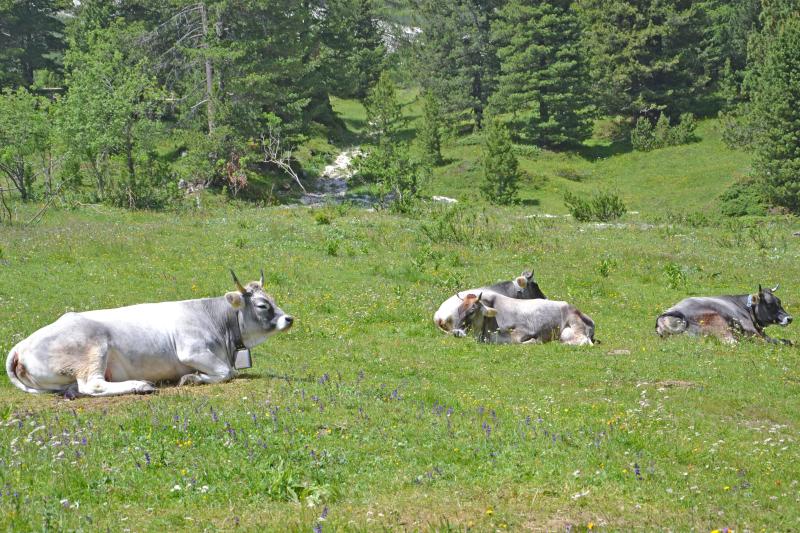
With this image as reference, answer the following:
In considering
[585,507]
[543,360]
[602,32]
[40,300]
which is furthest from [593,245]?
[602,32]

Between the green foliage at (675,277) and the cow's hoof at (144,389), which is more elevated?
the cow's hoof at (144,389)

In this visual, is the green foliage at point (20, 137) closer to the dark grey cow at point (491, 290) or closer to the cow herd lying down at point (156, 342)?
the dark grey cow at point (491, 290)

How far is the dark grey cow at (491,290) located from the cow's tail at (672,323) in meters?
2.66

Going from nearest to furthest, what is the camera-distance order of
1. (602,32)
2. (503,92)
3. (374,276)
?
1. (374,276)
2. (503,92)
3. (602,32)

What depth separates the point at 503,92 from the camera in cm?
6950

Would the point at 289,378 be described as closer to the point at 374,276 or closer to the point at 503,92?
the point at 374,276

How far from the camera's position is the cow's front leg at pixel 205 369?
490 inches

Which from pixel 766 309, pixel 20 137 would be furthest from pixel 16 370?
pixel 20 137

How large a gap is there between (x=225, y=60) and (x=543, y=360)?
41.6 metres

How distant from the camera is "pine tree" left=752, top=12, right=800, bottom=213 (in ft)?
155

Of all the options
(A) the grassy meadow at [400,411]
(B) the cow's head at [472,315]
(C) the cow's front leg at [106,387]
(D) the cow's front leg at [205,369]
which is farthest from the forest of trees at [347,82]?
(C) the cow's front leg at [106,387]

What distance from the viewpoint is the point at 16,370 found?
38.7ft

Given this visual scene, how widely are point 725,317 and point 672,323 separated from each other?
1.19 meters

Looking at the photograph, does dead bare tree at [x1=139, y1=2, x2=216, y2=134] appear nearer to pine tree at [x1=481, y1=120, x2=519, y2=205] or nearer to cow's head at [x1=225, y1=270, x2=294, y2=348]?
pine tree at [x1=481, y1=120, x2=519, y2=205]
